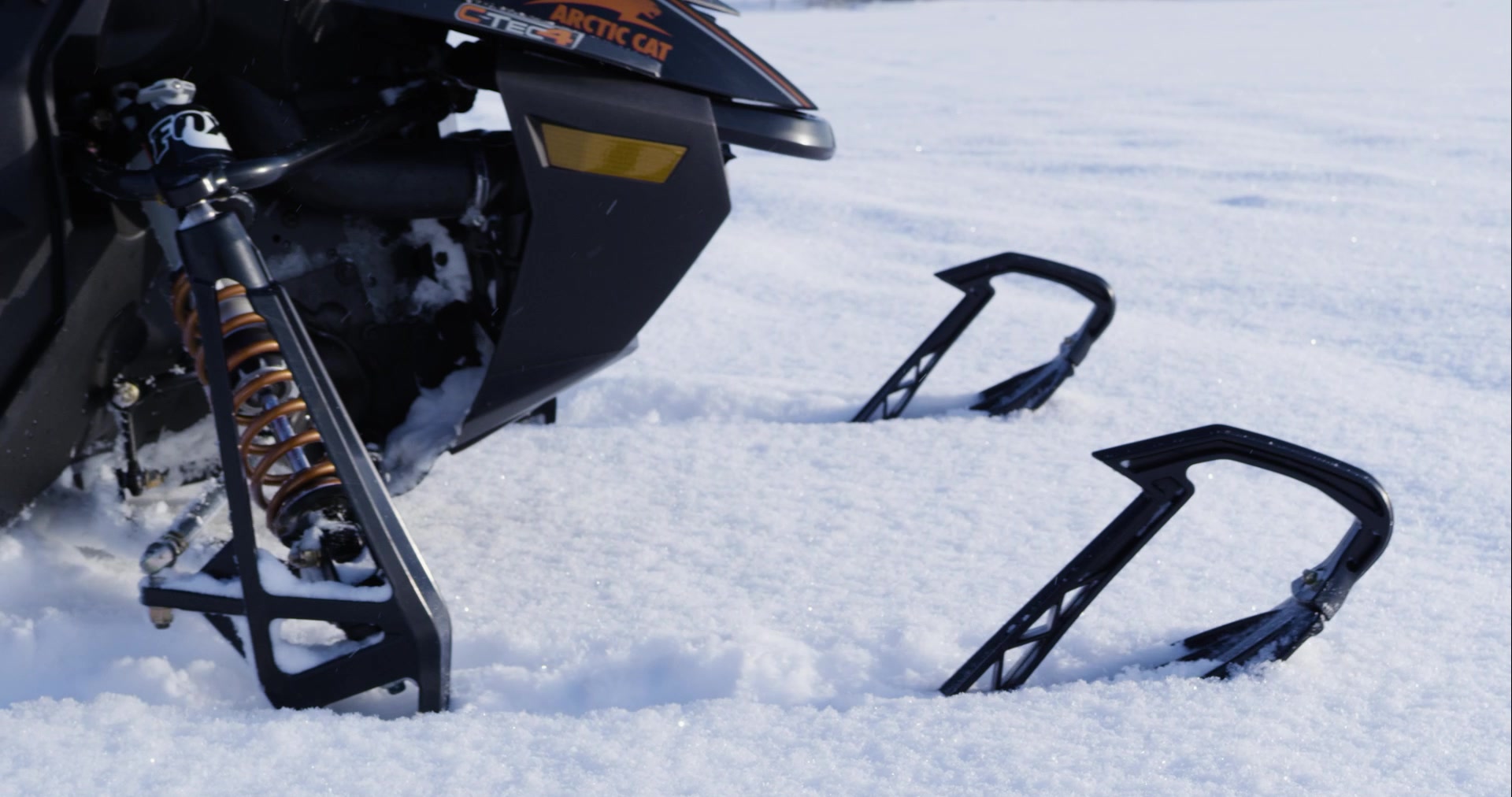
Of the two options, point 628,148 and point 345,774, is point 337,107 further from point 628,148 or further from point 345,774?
point 345,774

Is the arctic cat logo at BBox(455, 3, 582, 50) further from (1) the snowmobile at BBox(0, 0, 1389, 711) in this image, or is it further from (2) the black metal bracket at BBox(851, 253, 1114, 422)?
(2) the black metal bracket at BBox(851, 253, 1114, 422)

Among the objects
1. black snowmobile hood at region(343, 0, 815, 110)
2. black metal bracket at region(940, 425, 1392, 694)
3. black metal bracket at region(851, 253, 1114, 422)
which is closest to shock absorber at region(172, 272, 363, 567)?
black snowmobile hood at region(343, 0, 815, 110)

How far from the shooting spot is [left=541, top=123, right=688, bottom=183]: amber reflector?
1.79 metres

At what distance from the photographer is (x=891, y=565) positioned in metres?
2.10

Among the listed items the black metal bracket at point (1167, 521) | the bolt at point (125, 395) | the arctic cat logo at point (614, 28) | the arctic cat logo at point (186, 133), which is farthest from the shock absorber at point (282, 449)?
the black metal bracket at point (1167, 521)

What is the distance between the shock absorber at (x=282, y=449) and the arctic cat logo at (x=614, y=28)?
583 mm

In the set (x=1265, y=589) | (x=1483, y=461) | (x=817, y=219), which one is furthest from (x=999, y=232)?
(x=1265, y=589)

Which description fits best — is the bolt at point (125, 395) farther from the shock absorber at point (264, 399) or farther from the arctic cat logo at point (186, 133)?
the arctic cat logo at point (186, 133)

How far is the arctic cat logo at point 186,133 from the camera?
1.62m

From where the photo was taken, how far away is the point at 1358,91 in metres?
9.34

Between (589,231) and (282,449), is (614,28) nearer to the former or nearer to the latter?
(589,231)

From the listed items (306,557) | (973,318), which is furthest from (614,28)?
(973,318)

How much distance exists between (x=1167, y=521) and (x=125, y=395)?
1.56 meters

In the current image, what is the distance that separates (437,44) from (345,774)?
1.12m
